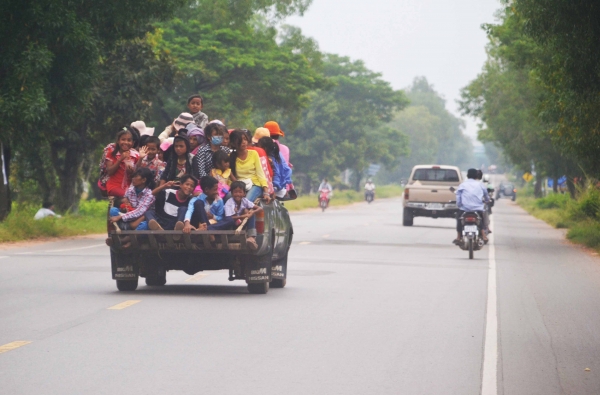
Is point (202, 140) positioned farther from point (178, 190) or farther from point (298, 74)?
point (298, 74)

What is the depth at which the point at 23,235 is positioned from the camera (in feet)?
82.7

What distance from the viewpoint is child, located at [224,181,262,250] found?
495 inches

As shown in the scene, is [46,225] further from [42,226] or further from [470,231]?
[470,231]

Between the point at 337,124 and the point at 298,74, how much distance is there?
38.6m

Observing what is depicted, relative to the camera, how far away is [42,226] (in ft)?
87.1

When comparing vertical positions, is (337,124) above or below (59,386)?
above

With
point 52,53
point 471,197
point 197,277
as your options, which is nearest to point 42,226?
point 52,53

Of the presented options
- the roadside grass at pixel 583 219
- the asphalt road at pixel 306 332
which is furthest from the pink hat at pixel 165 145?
the roadside grass at pixel 583 219

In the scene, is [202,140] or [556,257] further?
[556,257]

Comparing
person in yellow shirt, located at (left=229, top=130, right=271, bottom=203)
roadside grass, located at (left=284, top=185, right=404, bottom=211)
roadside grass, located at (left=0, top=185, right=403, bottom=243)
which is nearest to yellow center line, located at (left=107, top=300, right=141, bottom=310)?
person in yellow shirt, located at (left=229, top=130, right=271, bottom=203)

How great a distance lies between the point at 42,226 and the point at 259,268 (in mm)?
14663

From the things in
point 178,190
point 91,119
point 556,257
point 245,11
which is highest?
point 245,11

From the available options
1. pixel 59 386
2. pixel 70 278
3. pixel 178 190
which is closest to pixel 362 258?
pixel 70 278

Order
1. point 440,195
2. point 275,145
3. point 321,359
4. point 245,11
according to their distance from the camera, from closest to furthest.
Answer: point 321,359 < point 275,145 < point 440,195 < point 245,11
